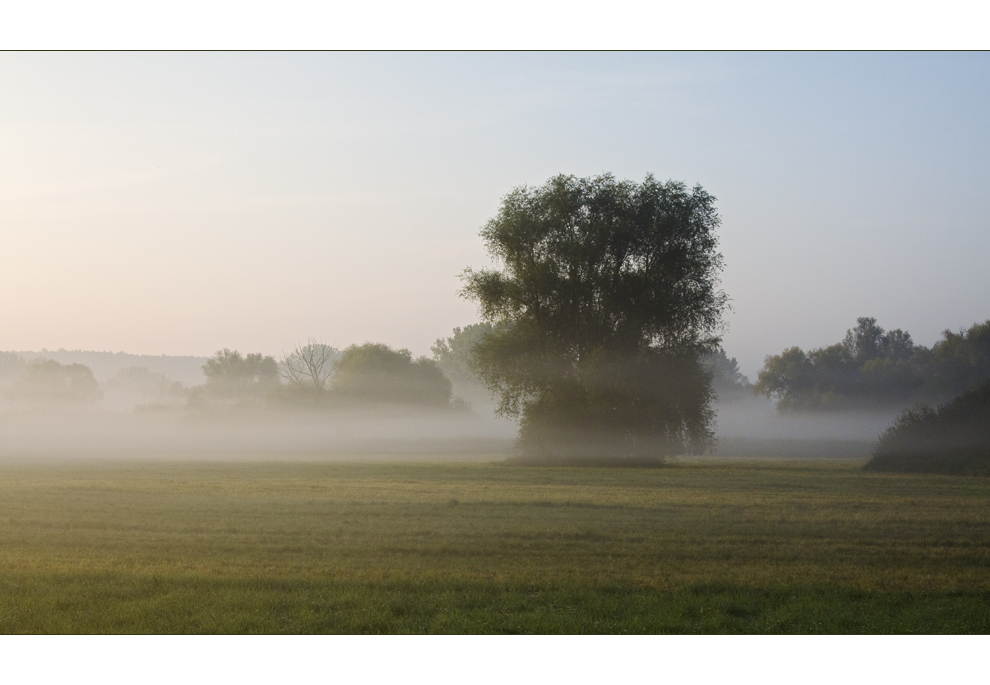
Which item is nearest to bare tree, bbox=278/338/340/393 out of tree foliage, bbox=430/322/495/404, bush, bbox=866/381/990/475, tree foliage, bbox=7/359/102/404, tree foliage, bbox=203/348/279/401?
tree foliage, bbox=203/348/279/401

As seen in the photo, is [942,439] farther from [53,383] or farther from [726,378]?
[53,383]

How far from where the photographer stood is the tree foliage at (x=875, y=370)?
1542 centimetres

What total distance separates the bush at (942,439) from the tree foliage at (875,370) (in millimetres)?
586

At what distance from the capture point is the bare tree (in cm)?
1538

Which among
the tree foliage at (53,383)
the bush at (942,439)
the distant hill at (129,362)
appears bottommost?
the bush at (942,439)

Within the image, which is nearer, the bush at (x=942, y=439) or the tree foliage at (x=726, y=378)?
Result: the bush at (x=942, y=439)

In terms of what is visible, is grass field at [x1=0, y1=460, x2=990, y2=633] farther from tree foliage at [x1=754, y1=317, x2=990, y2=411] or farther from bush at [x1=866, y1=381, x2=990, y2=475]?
tree foliage at [x1=754, y1=317, x2=990, y2=411]

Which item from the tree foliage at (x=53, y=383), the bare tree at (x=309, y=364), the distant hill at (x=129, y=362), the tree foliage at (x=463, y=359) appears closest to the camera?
the tree foliage at (x=53, y=383)

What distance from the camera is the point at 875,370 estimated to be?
16.7 metres

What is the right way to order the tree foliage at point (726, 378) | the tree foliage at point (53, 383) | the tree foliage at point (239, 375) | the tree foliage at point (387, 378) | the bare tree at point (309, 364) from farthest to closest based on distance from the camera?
the tree foliage at point (726, 378) → the tree foliage at point (387, 378) → the bare tree at point (309, 364) → the tree foliage at point (239, 375) → the tree foliage at point (53, 383)

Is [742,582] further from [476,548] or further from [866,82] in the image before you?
[866,82]

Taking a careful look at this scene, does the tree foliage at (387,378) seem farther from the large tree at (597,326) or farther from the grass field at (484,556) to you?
the grass field at (484,556)

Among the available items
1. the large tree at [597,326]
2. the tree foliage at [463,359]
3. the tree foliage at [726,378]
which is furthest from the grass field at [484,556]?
the large tree at [597,326]

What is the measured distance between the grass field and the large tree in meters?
4.75
